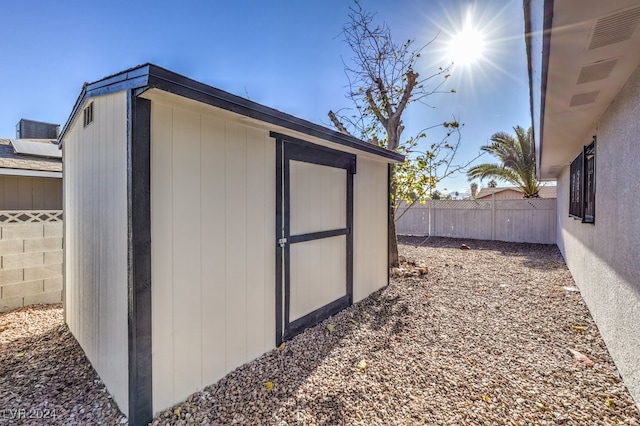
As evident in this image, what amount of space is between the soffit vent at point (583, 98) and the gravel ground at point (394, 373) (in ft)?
7.91

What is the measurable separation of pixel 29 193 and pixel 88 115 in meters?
3.29

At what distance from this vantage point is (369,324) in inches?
139

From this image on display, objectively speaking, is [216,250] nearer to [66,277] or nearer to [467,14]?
[66,277]

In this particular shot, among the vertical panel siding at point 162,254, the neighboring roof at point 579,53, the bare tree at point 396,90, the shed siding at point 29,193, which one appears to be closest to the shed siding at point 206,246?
the vertical panel siding at point 162,254

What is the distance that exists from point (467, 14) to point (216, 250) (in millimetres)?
5942

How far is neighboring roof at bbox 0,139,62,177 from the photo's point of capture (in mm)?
4238

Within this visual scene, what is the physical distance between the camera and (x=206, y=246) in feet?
7.41

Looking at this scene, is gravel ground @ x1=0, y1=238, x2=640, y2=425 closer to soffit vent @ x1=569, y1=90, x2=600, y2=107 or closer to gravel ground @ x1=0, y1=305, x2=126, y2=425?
gravel ground @ x1=0, y1=305, x2=126, y2=425

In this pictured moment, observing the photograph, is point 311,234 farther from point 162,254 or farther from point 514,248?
point 514,248

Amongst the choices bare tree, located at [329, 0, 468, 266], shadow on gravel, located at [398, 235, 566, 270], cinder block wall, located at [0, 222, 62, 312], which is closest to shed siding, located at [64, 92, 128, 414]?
cinder block wall, located at [0, 222, 62, 312]

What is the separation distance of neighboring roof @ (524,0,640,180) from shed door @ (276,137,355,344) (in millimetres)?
2084

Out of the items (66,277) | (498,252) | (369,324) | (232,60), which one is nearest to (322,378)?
(369,324)

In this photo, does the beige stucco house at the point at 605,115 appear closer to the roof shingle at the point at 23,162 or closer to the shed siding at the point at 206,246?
the shed siding at the point at 206,246

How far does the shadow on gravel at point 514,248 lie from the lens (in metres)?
6.95
